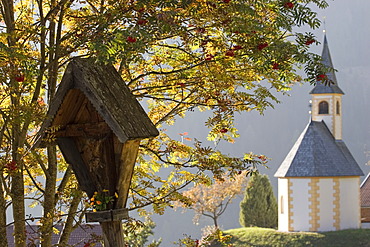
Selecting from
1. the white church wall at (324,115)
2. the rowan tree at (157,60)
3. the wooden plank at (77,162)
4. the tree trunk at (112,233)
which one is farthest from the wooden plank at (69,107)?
the white church wall at (324,115)

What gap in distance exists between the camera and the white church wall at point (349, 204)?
31.4 meters

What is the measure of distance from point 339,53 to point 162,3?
9645 cm

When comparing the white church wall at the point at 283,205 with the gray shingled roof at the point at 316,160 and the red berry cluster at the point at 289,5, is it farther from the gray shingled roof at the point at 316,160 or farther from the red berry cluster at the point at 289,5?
the red berry cluster at the point at 289,5

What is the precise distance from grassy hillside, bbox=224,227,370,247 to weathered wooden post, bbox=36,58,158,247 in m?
24.8

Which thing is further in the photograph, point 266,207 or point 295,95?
point 295,95

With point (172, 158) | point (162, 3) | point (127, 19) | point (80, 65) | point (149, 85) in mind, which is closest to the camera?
point (80, 65)

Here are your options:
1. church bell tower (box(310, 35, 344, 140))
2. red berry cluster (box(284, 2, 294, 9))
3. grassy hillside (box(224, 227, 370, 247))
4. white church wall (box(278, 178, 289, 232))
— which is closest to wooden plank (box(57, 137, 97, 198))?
red berry cluster (box(284, 2, 294, 9))

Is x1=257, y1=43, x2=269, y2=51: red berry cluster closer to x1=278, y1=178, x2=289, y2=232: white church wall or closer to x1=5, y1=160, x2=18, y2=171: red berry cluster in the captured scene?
x1=5, y1=160, x2=18, y2=171: red berry cluster

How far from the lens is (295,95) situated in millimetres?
91812

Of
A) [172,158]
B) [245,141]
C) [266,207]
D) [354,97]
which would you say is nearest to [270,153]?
[245,141]

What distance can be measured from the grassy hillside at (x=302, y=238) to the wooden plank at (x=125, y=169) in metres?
24.8

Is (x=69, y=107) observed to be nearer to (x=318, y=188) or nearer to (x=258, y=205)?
(x=318, y=188)

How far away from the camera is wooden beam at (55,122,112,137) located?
15.1ft

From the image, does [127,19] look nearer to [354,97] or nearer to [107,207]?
[107,207]
